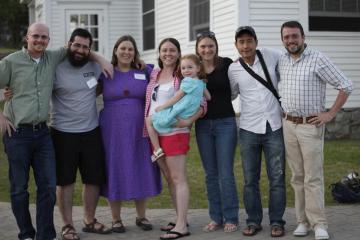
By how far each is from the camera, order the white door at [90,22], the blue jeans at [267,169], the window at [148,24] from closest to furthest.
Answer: the blue jeans at [267,169]
the window at [148,24]
the white door at [90,22]

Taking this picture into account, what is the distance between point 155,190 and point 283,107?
1.55 meters

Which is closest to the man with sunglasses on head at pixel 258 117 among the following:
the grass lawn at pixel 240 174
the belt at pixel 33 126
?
the grass lawn at pixel 240 174

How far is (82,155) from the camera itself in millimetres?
5898

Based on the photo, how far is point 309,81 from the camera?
5531 millimetres

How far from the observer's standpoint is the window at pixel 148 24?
17.9 metres

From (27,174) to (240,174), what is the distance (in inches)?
171

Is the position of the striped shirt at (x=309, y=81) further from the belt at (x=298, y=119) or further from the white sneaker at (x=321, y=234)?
the white sneaker at (x=321, y=234)

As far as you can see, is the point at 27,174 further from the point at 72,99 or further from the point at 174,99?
the point at 174,99

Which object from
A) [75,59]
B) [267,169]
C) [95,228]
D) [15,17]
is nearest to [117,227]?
[95,228]

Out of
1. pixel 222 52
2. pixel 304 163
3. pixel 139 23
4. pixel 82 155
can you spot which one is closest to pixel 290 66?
pixel 304 163

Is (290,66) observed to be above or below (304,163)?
above

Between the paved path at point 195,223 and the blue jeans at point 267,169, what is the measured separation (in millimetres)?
243

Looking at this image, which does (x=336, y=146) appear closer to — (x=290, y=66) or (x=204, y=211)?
(x=204, y=211)

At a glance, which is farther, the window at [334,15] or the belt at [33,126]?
the window at [334,15]
